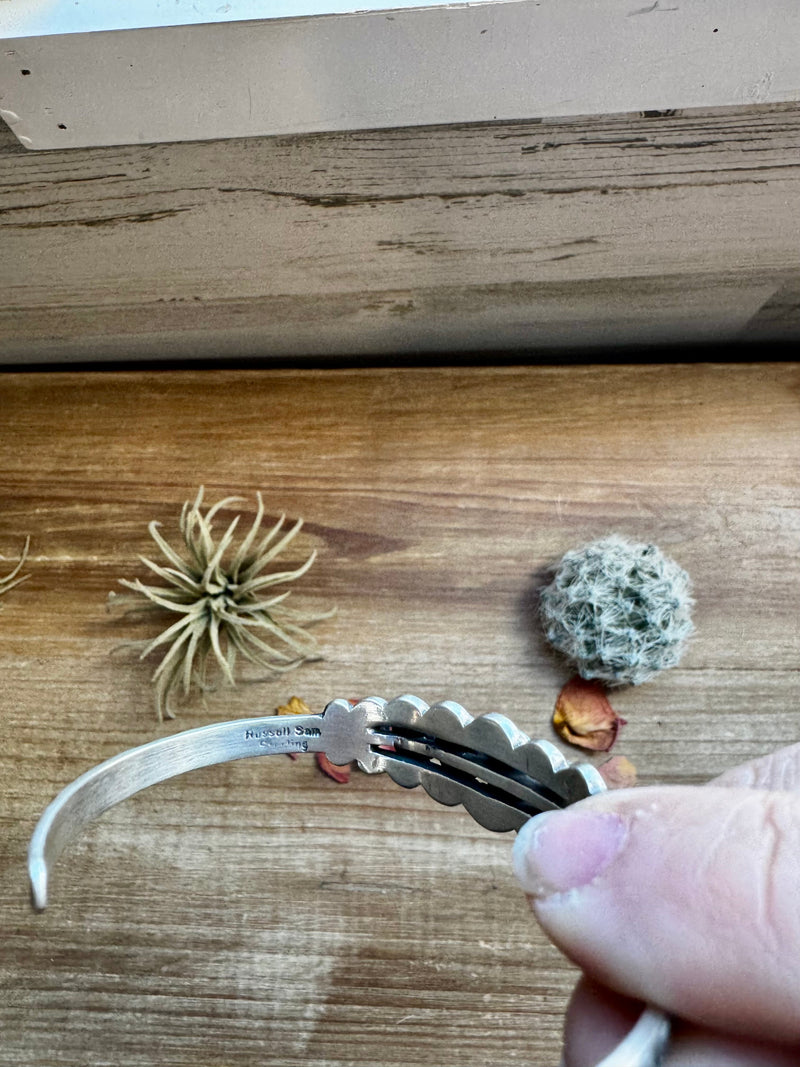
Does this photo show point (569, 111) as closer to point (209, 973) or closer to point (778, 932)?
point (778, 932)

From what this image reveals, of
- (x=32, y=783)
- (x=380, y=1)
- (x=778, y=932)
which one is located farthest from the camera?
(x=32, y=783)

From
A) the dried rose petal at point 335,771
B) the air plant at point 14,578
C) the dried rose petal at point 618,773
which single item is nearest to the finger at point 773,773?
the dried rose petal at point 618,773

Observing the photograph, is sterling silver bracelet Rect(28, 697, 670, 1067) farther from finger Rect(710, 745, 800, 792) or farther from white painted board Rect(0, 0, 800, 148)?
white painted board Rect(0, 0, 800, 148)

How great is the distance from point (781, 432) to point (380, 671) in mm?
266

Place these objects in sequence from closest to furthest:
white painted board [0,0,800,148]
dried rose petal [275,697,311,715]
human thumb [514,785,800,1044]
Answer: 1. human thumb [514,785,800,1044]
2. white painted board [0,0,800,148]
3. dried rose petal [275,697,311,715]

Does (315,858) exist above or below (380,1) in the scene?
below

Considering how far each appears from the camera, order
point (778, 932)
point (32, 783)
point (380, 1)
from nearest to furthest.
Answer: point (778, 932)
point (380, 1)
point (32, 783)

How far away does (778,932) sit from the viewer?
200 millimetres

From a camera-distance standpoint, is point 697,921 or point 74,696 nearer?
point 697,921

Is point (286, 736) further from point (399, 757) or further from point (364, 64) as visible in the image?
point (364, 64)

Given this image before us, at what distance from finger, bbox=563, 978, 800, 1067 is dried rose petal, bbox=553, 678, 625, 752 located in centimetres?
14

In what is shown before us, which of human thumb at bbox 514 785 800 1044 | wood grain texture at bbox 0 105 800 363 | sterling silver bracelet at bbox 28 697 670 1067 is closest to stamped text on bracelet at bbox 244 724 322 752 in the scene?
sterling silver bracelet at bbox 28 697 670 1067

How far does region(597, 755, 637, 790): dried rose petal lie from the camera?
0.40 m

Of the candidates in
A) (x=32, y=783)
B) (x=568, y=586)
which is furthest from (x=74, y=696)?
(x=568, y=586)
